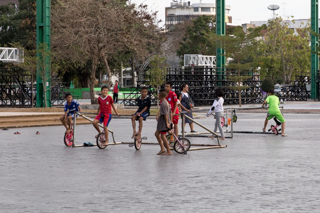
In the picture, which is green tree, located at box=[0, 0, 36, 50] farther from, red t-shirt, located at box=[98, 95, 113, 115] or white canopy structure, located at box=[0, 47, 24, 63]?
red t-shirt, located at box=[98, 95, 113, 115]

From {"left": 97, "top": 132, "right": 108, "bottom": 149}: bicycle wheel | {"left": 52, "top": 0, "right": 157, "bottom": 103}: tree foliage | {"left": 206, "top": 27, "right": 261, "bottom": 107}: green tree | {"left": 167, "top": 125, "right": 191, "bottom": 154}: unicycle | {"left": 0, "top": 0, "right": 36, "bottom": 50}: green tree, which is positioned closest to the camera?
{"left": 167, "top": 125, "right": 191, "bottom": 154}: unicycle

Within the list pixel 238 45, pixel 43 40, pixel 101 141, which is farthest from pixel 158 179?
pixel 238 45

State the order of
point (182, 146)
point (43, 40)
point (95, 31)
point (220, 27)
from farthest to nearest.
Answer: point (220, 27) → point (43, 40) → point (95, 31) → point (182, 146)

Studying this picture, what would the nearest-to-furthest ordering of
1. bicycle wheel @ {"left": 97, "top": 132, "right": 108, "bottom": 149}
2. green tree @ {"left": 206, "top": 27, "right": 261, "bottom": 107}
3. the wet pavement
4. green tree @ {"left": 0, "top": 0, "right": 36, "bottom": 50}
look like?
the wet pavement < bicycle wheel @ {"left": 97, "top": 132, "right": 108, "bottom": 149} < green tree @ {"left": 206, "top": 27, "right": 261, "bottom": 107} < green tree @ {"left": 0, "top": 0, "right": 36, "bottom": 50}

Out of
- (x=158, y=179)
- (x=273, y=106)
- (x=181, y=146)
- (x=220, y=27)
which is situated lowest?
(x=158, y=179)

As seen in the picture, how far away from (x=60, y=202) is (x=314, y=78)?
164 feet

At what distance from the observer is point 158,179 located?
31.8 feet

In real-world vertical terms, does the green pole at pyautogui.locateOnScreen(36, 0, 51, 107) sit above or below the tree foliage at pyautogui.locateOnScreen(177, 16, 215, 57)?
below

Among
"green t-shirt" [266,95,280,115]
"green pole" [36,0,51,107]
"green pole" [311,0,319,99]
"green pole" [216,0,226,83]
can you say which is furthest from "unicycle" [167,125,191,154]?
"green pole" [311,0,319,99]

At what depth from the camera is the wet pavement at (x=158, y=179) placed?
7.53 metres

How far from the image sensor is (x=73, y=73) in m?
66.1

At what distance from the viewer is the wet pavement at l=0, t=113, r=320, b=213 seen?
753 cm

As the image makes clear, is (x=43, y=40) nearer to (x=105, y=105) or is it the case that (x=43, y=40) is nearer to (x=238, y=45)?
(x=238, y=45)

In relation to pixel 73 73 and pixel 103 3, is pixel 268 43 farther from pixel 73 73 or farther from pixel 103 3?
pixel 103 3
